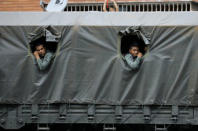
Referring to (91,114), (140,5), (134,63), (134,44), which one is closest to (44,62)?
(91,114)

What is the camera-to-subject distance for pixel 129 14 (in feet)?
26.9

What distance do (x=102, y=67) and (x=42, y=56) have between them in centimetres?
119

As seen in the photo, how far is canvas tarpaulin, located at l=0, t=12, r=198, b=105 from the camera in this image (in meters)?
8.07

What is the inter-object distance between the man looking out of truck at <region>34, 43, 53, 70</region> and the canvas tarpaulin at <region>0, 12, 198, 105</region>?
0.37 feet

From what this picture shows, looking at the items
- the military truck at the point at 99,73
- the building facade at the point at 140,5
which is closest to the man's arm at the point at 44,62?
the military truck at the point at 99,73

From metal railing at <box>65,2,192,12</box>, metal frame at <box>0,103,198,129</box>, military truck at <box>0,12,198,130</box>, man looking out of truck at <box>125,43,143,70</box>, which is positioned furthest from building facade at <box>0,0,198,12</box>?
metal frame at <box>0,103,198,129</box>

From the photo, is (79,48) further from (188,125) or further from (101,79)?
(188,125)

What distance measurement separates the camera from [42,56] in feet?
27.7

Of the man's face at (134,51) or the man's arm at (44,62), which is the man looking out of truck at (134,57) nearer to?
the man's face at (134,51)

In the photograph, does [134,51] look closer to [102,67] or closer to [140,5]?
[102,67]

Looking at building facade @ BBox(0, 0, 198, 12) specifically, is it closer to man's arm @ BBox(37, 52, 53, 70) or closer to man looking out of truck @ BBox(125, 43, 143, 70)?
man looking out of truck @ BBox(125, 43, 143, 70)

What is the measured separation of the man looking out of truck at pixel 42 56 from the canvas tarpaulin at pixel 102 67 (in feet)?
0.37

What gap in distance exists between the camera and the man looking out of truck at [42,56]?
8172 mm

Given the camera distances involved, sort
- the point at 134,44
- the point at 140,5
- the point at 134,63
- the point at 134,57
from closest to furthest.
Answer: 1. the point at 134,63
2. the point at 134,57
3. the point at 134,44
4. the point at 140,5
